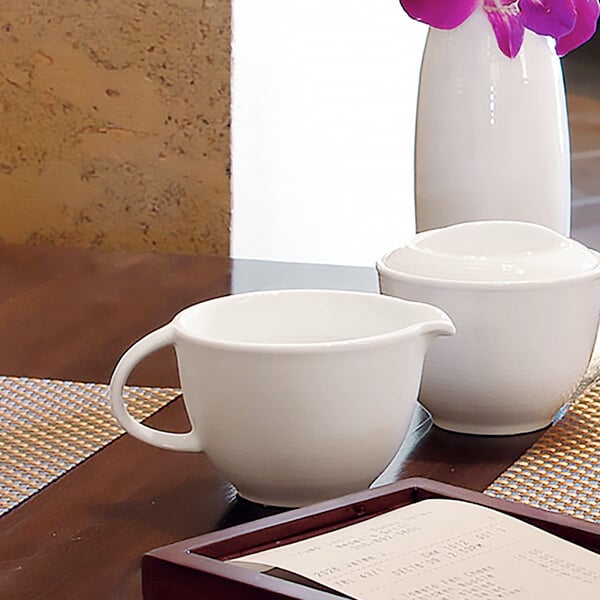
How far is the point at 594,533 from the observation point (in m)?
0.50

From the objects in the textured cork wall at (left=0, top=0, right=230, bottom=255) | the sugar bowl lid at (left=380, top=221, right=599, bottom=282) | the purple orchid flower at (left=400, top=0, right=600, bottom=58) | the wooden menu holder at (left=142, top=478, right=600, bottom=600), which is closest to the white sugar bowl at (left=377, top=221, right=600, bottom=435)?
the sugar bowl lid at (left=380, top=221, right=599, bottom=282)

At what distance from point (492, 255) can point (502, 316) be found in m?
0.04

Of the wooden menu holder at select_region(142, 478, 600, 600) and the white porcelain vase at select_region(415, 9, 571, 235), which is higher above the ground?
the white porcelain vase at select_region(415, 9, 571, 235)

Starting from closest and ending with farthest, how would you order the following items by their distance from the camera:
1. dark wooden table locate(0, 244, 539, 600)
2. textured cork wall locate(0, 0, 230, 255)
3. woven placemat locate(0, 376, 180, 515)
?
dark wooden table locate(0, 244, 539, 600) → woven placemat locate(0, 376, 180, 515) → textured cork wall locate(0, 0, 230, 255)

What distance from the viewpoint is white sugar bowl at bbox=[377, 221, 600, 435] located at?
2.30 ft

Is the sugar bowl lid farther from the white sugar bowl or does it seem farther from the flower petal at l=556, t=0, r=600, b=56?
the flower petal at l=556, t=0, r=600, b=56

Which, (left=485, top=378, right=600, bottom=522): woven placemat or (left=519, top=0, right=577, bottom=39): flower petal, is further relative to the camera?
(left=519, top=0, right=577, bottom=39): flower petal

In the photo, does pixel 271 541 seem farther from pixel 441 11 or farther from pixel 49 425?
pixel 441 11

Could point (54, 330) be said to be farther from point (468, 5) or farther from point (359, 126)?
point (359, 126)

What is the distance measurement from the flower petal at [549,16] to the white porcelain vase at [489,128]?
4cm

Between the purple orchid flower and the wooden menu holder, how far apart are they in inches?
19.3

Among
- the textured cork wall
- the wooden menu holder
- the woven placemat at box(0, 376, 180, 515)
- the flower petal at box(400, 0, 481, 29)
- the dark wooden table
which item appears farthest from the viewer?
the textured cork wall

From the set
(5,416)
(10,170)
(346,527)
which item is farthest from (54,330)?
(10,170)

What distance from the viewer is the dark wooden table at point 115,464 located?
1.86 ft
